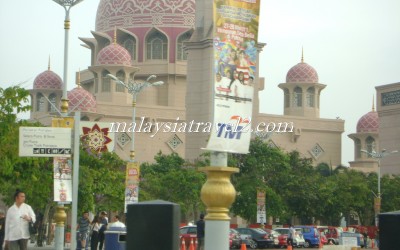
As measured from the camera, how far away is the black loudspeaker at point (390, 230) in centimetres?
1023

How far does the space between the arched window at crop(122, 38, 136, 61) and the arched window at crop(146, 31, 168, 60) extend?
1.19 meters

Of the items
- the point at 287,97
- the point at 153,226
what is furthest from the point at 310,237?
the point at 287,97

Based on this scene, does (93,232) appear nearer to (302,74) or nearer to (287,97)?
(302,74)

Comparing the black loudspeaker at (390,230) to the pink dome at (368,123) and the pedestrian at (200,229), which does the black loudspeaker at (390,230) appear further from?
the pink dome at (368,123)

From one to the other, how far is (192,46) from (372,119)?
31.4 m

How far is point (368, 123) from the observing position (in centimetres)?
9456

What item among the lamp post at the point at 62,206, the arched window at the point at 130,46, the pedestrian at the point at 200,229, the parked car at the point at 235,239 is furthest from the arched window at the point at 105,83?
the lamp post at the point at 62,206

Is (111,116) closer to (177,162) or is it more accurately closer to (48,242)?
(177,162)

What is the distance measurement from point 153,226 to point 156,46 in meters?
78.7

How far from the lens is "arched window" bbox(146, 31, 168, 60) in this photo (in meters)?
87.6

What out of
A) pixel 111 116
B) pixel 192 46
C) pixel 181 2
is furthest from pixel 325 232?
pixel 181 2

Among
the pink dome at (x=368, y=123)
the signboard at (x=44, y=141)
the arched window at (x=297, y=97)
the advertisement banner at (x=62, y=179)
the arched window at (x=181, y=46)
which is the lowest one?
the advertisement banner at (x=62, y=179)

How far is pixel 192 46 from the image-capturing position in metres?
68.4

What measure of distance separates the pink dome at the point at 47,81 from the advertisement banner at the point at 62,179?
69072 millimetres
